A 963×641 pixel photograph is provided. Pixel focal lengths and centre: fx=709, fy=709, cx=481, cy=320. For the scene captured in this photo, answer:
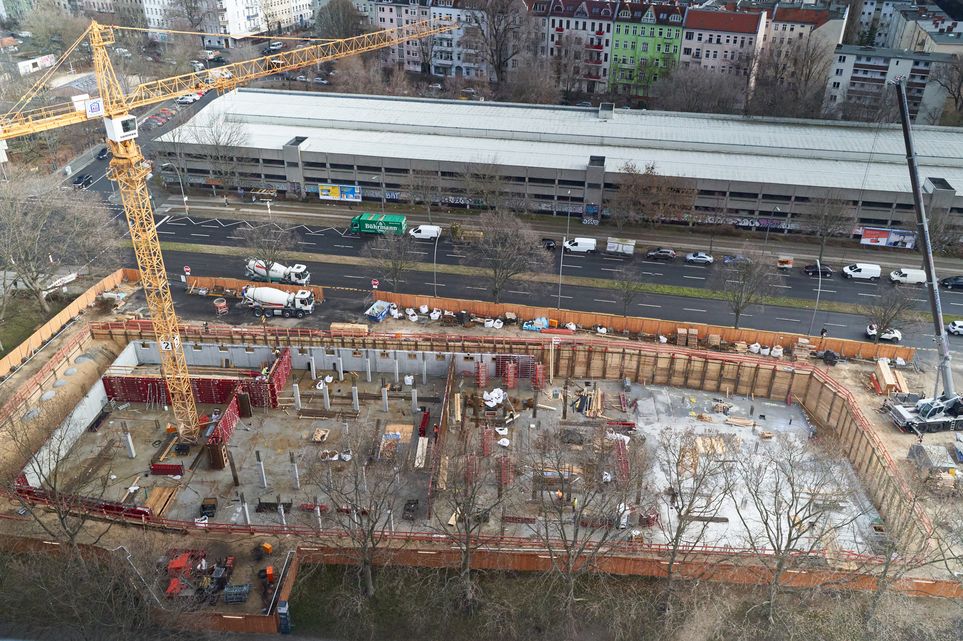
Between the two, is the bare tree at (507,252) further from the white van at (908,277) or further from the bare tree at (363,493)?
the white van at (908,277)

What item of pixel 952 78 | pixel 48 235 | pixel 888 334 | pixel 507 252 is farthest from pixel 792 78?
pixel 48 235

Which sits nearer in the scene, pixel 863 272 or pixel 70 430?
pixel 70 430

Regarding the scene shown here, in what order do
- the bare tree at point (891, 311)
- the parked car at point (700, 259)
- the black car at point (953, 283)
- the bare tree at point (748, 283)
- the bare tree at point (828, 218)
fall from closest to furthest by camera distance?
the bare tree at point (891, 311) < the bare tree at point (748, 283) < the black car at point (953, 283) < the parked car at point (700, 259) < the bare tree at point (828, 218)

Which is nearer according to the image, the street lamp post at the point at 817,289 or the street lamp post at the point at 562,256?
the street lamp post at the point at 817,289

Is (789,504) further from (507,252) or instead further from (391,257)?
(391,257)

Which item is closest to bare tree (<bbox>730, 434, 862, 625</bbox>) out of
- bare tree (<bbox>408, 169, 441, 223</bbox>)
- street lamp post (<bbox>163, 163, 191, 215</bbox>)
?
bare tree (<bbox>408, 169, 441, 223</bbox>)

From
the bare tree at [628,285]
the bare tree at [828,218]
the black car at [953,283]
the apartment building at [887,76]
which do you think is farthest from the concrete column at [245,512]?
the apartment building at [887,76]

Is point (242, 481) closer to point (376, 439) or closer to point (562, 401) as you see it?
point (376, 439)
